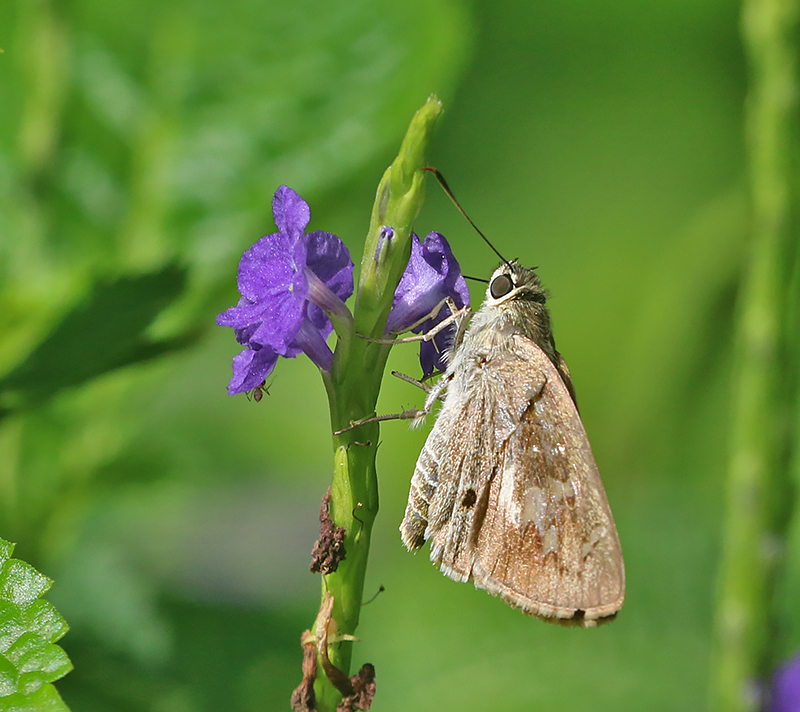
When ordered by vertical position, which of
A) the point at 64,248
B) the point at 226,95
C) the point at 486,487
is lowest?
the point at 486,487

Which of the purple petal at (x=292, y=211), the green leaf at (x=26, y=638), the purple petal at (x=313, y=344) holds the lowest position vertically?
the green leaf at (x=26, y=638)

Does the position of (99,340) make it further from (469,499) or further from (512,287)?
(512,287)

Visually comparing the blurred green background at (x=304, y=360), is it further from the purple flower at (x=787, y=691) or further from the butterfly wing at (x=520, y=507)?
the purple flower at (x=787, y=691)

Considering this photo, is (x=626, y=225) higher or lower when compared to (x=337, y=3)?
higher

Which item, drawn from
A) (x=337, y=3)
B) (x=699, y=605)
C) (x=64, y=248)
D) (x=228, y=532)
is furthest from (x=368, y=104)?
(x=699, y=605)

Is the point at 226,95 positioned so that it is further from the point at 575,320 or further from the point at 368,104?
the point at 575,320

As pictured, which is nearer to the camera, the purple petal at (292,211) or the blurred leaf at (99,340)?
the purple petal at (292,211)

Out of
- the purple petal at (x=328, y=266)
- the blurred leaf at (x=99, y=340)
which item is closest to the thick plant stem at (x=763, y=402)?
the purple petal at (x=328, y=266)
